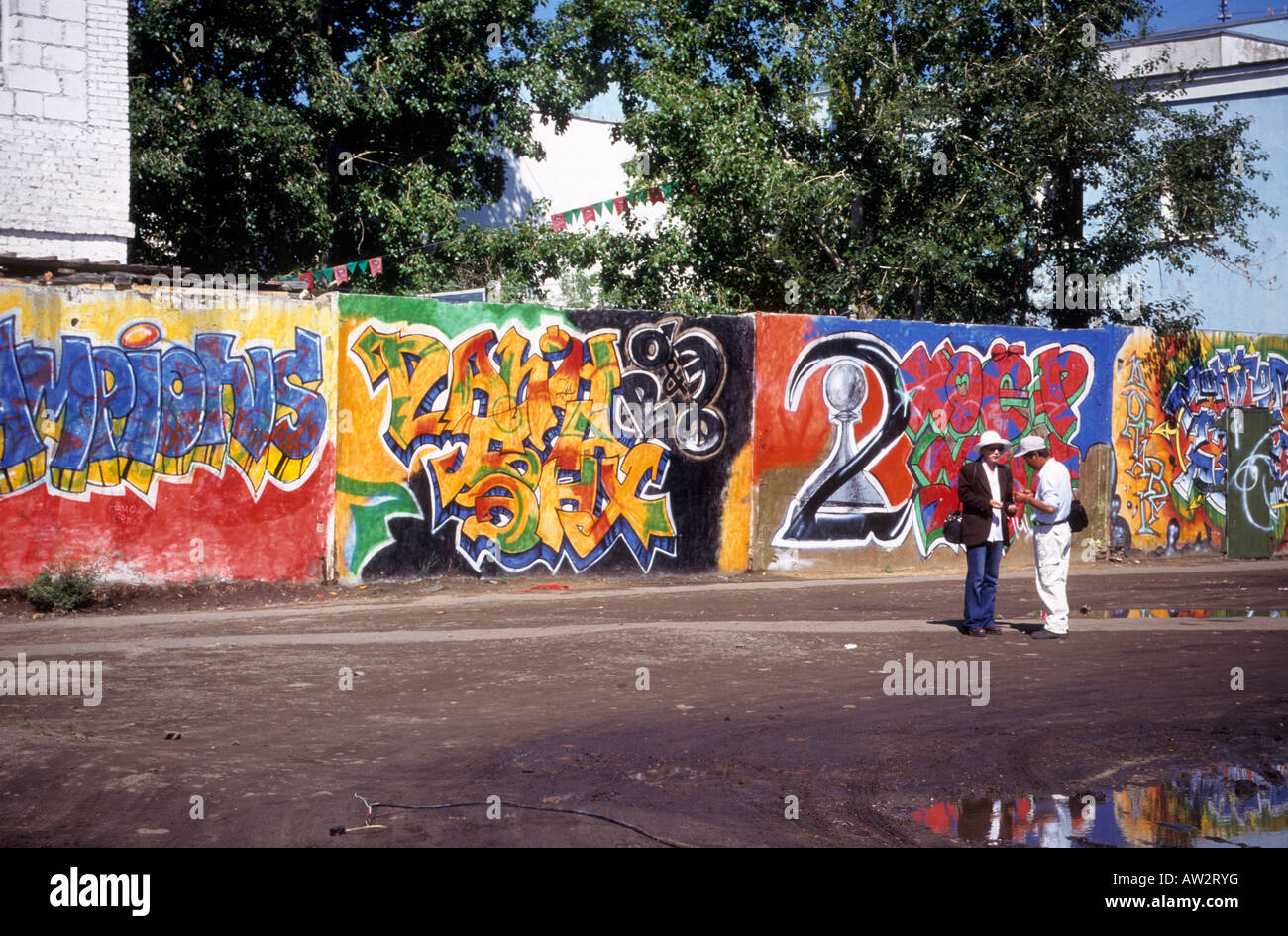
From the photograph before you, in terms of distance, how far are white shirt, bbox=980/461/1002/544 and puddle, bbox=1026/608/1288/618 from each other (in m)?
1.93

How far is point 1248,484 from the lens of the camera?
18.7 meters

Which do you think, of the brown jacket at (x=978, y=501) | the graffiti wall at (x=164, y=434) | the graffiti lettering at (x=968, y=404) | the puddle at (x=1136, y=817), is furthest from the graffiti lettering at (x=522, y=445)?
the puddle at (x=1136, y=817)

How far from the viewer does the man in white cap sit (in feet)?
34.6

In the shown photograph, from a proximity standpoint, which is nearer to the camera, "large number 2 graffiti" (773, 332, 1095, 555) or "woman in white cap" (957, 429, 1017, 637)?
"woman in white cap" (957, 429, 1017, 637)

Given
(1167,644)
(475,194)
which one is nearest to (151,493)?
(1167,644)

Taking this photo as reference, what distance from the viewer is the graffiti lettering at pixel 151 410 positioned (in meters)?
11.2

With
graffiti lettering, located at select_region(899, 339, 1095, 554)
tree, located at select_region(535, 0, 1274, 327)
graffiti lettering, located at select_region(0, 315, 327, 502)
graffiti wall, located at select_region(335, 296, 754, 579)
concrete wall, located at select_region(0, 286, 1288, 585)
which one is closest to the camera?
graffiti lettering, located at select_region(0, 315, 327, 502)

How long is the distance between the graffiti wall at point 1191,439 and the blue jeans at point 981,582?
7799 millimetres

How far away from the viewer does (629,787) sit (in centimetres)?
610

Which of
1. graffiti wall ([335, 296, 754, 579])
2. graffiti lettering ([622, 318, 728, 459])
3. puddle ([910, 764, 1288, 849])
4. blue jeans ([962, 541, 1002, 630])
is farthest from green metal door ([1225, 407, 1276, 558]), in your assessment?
puddle ([910, 764, 1288, 849])

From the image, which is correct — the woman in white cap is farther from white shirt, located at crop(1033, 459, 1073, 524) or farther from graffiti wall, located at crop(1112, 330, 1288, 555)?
graffiti wall, located at crop(1112, 330, 1288, 555)

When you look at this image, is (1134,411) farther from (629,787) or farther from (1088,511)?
(629,787)

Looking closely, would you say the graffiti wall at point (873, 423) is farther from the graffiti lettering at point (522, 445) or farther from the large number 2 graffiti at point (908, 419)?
the graffiti lettering at point (522, 445)
